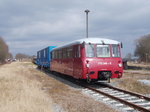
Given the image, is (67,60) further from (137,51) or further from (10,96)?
(137,51)

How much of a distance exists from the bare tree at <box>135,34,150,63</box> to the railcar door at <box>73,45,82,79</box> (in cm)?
5817

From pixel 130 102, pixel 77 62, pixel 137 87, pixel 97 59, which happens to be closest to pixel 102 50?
pixel 97 59

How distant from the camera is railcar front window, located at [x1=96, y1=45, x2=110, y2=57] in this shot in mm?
13648

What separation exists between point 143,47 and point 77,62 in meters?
62.1

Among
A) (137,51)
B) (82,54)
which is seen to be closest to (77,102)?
(82,54)

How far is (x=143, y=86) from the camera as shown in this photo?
13.4 m

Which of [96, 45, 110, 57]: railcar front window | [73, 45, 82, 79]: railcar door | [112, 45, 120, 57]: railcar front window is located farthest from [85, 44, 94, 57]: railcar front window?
[112, 45, 120, 57]: railcar front window

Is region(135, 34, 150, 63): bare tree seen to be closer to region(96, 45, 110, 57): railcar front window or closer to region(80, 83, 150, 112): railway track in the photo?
region(96, 45, 110, 57): railcar front window

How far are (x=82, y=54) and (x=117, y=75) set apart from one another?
2442 millimetres

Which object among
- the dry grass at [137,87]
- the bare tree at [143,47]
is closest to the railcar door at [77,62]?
the dry grass at [137,87]

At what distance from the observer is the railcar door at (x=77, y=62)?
1363cm

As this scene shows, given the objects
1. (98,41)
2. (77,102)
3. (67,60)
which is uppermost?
(98,41)

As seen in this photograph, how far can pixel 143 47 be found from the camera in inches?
2852

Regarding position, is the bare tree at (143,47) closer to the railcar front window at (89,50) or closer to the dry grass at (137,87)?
the dry grass at (137,87)
